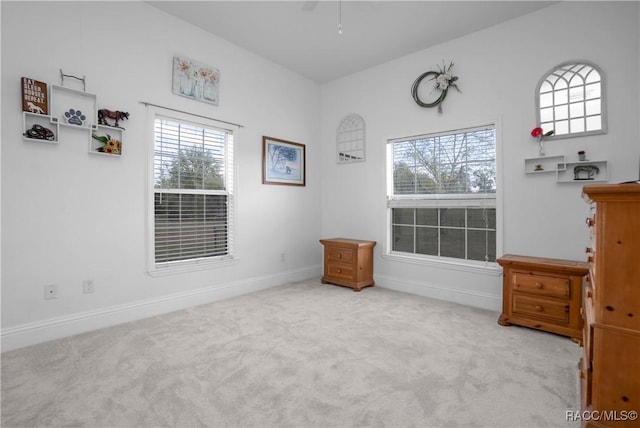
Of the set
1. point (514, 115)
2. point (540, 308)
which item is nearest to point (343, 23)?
point (514, 115)

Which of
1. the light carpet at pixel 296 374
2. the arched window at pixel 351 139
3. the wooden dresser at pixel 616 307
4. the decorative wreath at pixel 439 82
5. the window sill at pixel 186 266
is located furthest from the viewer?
the arched window at pixel 351 139

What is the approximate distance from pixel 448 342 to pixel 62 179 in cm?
330

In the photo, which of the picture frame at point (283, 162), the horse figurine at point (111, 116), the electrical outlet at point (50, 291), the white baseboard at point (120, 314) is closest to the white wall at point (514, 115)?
the picture frame at point (283, 162)

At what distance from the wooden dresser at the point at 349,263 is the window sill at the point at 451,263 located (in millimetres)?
294

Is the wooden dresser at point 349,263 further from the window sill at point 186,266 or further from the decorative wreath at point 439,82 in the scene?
the decorative wreath at point 439,82

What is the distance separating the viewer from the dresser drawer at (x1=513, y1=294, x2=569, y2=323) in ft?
8.37

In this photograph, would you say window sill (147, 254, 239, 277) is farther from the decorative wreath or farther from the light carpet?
the decorative wreath

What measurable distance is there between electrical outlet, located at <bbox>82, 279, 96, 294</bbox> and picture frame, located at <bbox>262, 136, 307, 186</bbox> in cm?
210

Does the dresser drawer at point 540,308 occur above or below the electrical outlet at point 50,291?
below

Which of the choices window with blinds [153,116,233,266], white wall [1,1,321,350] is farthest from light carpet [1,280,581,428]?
window with blinds [153,116,233,266]

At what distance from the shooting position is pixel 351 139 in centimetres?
454

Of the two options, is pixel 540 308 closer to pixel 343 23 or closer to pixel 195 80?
pixel 343 23

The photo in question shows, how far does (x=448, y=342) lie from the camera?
248 cm

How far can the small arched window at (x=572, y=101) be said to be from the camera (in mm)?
2789
